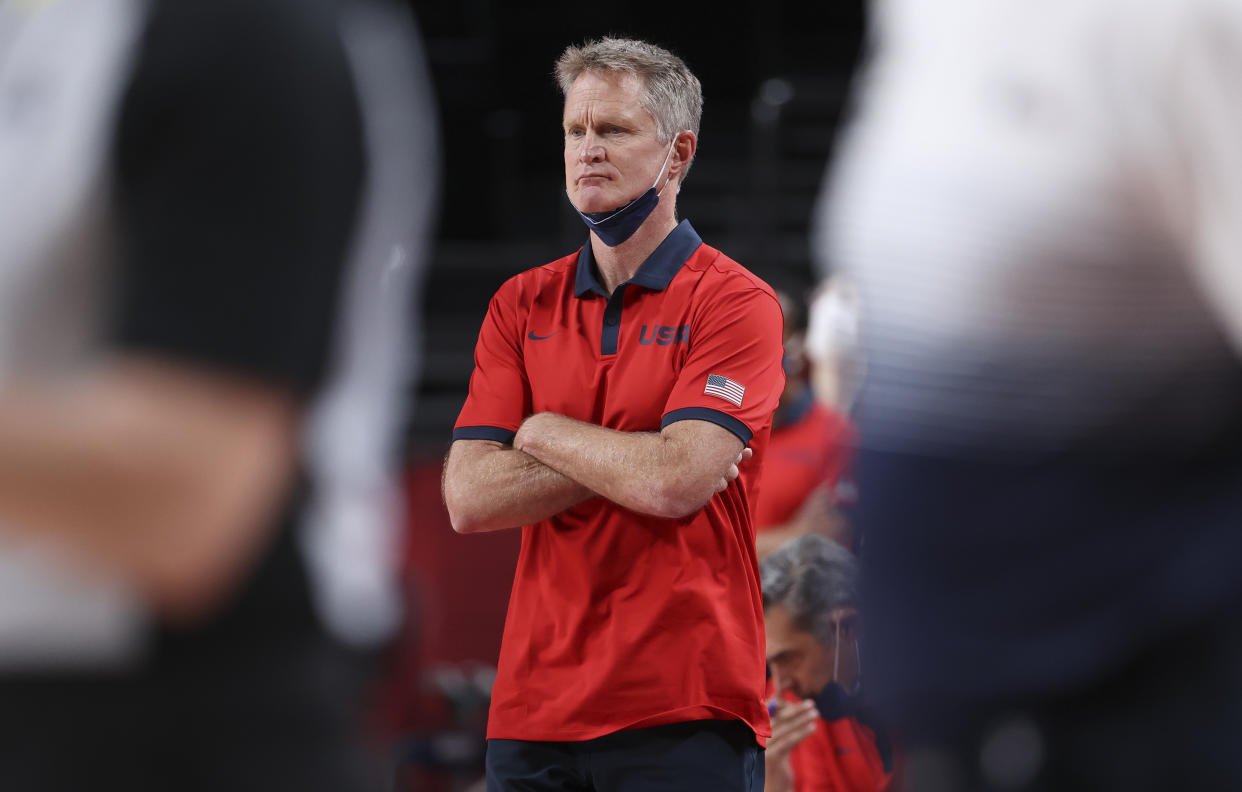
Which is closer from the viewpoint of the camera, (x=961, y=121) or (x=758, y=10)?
(x=961, y=121)

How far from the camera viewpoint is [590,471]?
2275 mm

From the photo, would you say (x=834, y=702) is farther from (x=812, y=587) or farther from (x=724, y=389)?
(x=724, y=389)

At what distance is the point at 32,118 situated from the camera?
3.75ft

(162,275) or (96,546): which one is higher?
(162,275)

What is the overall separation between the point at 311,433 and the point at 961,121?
2.12 feet

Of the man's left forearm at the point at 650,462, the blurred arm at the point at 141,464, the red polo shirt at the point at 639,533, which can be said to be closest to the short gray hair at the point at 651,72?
the red polo shirt at the point at 639,533

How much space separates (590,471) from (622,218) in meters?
0.54

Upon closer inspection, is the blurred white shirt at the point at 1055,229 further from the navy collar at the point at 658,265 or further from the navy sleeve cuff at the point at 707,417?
the navy collar at the point at 658,265

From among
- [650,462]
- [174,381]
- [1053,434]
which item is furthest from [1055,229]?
[650,462]

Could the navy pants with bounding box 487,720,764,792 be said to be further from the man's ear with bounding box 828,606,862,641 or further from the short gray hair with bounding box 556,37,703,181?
the short gray hair with bounding box 556,37,703,181

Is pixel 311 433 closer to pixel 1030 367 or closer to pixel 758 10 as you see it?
pixel 1030 367

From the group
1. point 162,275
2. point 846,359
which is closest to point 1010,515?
point 162,275

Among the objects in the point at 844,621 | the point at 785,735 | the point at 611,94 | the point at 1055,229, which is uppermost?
the point at 611,94

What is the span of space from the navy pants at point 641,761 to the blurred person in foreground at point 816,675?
2.95 ft
